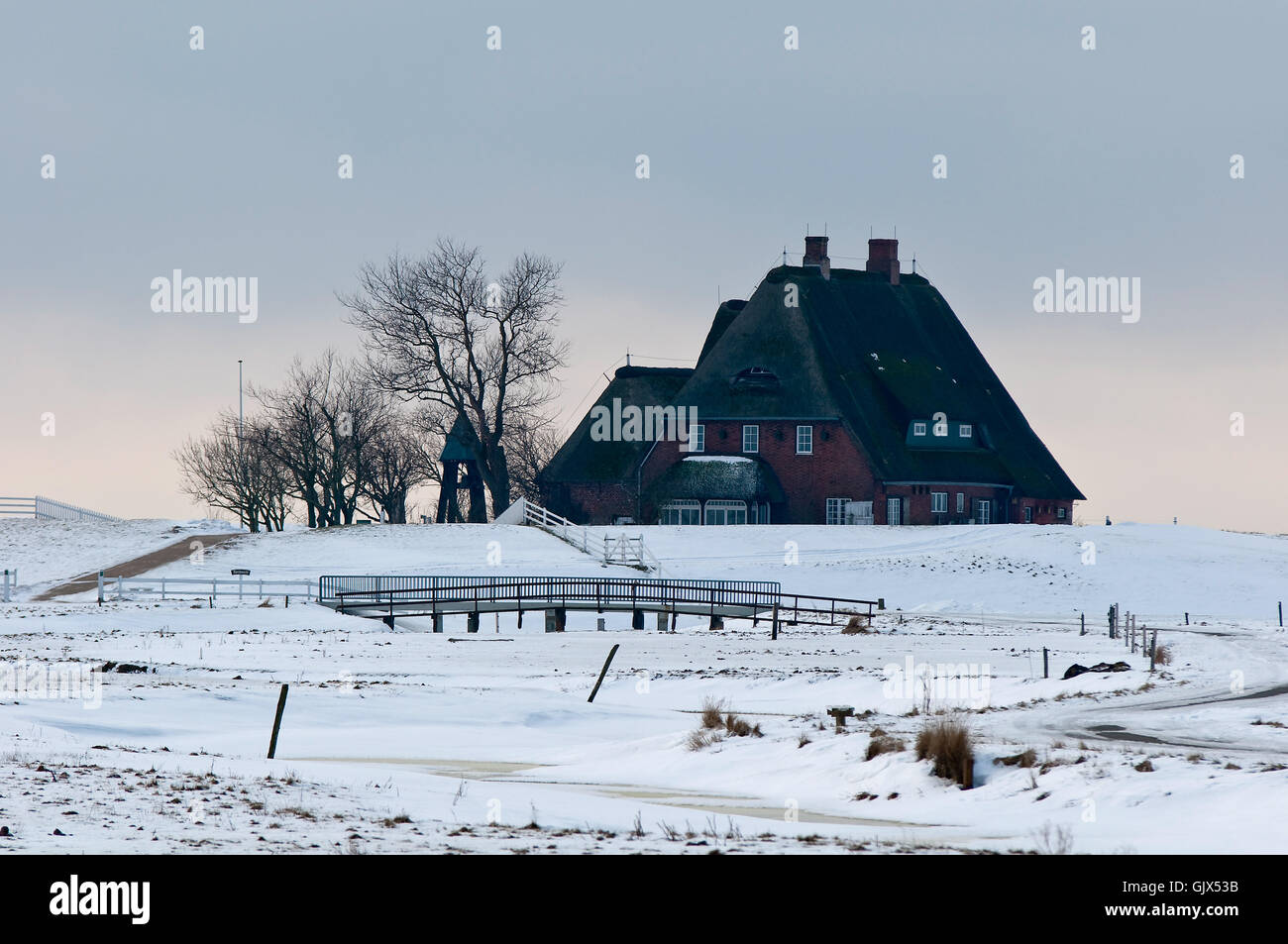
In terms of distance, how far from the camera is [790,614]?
6438 cm

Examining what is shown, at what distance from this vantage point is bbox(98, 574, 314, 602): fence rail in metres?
59.9

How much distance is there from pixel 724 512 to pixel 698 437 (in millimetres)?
4939

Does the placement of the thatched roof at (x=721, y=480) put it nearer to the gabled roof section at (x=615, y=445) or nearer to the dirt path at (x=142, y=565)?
the gabled roof section at (x=615, y=445)

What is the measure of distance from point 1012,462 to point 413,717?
67.9 metres

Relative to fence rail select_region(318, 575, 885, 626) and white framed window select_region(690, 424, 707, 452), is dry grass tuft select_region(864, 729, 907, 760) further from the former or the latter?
white framed window select_region(690, 424, 707, 452)

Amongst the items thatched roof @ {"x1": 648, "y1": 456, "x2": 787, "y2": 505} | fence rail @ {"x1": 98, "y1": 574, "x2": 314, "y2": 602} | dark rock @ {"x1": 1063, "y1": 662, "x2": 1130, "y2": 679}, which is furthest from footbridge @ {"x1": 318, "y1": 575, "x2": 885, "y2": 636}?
thatched roof @ {"x1": 648, "y1": 456, "x2": 787, "y2": 505}

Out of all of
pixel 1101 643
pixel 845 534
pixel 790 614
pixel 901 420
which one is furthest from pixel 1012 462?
pixel 1101 643

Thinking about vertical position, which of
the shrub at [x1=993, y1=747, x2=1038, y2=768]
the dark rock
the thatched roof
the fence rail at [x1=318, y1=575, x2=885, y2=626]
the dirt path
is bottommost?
the dark rock

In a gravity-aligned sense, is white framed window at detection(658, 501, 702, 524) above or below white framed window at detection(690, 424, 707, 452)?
below

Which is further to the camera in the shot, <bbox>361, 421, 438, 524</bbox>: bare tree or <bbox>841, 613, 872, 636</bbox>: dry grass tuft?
<bbox>361, 421, 438, 524</bbox>: bare tree

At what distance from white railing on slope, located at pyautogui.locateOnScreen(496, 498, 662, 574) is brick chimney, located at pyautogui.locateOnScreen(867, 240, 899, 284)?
2814cm

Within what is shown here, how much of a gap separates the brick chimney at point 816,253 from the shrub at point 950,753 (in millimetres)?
80570

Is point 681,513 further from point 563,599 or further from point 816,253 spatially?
point 563,599
